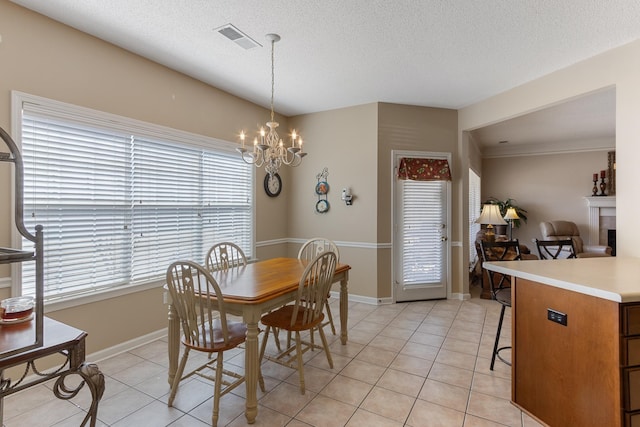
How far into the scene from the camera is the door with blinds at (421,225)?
14.6 ft

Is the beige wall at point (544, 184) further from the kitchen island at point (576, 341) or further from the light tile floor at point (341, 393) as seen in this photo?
the kitchen island at point (576, 341)

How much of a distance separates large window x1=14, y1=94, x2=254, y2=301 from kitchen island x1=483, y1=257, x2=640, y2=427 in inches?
118

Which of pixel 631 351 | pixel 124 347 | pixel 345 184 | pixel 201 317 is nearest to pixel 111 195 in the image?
pixel 124 347

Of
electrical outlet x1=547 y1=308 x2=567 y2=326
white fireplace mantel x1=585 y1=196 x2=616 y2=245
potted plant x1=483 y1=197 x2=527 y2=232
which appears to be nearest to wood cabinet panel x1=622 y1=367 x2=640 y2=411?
→ electrical outlet x1=547 y1=308 x2=567 y2=326

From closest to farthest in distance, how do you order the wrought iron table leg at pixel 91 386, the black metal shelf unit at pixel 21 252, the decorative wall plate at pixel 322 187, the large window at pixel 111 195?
the black metal shelf unit at pixel 21 252 → the wrought iron table leg at pixel 91 386 → the large window at pixel 111 195 → the decorative wall plate at pixel 322 187

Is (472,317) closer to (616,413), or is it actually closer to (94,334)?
(616,413)

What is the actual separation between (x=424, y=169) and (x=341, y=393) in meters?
3.15

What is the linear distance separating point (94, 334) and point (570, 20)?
14.9ft

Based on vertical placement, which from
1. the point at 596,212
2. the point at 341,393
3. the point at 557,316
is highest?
the point at 596,212

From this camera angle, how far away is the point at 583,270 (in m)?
2.00

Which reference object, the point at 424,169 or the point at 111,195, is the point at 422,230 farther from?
the point at 111,195

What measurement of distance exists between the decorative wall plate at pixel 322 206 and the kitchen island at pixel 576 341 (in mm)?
2728

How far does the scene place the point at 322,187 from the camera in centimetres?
472

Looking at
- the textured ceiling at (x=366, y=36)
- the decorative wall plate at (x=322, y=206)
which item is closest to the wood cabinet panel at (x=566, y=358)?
the textured ceiling at (x=366, y=36)
